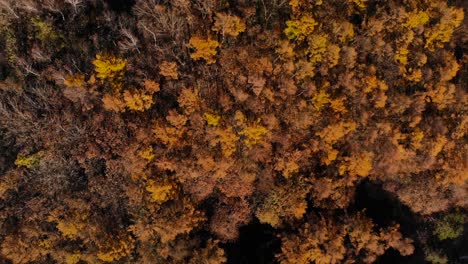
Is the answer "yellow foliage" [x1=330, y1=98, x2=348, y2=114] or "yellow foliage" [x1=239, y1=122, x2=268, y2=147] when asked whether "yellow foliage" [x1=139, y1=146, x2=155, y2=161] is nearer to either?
"yellow foliage" [x1=239, y1=122, x2=268, y2=147]

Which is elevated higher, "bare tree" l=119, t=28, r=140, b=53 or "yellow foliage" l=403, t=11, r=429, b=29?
"yellow foliage" l=403, t=11, r=429, b=29

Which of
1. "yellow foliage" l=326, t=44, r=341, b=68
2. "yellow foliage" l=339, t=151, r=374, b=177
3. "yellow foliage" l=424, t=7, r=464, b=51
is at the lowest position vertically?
"yellow foliage" l=339, t=151, r=374, b=177

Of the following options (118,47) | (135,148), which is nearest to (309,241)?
(135,148)

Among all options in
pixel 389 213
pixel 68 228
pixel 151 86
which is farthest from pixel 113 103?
pixel 389 213

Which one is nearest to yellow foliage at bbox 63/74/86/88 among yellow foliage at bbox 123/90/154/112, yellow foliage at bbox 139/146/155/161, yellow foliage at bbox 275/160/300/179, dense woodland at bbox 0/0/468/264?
dense woodland at bbox 0/0/468/264

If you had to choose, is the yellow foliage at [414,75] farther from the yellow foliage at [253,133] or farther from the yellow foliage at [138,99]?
the yellow foliage at [138,99]

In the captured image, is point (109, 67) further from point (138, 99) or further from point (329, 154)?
point (329, 154)
